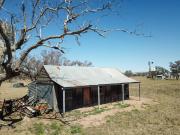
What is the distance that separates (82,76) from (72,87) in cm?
468

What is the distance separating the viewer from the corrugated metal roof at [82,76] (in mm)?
21744

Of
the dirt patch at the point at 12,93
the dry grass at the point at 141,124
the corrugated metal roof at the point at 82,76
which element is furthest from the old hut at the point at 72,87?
the dirt patch at the point at 12,93

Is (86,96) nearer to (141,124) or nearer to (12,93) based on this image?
(141,124)

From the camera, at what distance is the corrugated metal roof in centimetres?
2174

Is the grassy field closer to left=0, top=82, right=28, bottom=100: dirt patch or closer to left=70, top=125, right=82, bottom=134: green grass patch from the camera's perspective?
left=70, top=125, right=82, bottom=134: green grass patch

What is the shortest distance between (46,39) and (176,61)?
12712 centimetres

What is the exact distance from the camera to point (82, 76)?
24875 mm

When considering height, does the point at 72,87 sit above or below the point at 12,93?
above

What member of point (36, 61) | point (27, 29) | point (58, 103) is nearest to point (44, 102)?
point (58, 103)

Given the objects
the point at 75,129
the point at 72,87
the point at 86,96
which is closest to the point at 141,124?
the point at 75,129

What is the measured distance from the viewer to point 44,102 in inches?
862

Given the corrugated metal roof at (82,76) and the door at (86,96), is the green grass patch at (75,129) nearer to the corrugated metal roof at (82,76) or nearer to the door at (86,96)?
the corrugated metal roof at (82,76)

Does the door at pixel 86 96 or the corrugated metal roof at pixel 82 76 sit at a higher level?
the corrugated metal roof at pixel 82 76

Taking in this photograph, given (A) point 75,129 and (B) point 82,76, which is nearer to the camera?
(A) point 75,129
